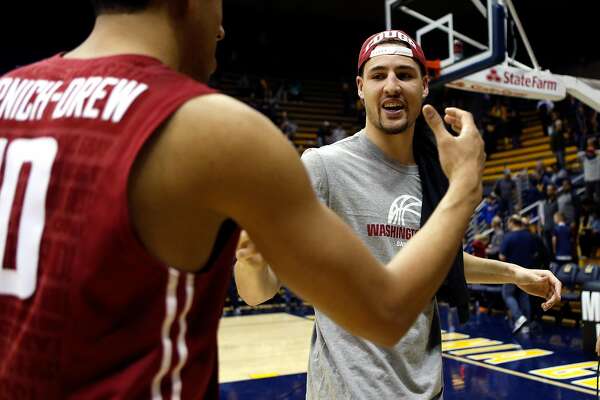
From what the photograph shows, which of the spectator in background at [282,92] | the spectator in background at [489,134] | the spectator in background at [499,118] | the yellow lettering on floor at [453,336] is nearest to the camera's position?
the yellow lettering on floor at [453,336]

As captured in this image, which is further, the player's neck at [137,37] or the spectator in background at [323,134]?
the spectator in background at [323,134]

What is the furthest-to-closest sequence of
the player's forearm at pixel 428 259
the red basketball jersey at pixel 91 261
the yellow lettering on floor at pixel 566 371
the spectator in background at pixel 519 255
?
the spectator in background at pixel 519 255, the yellow lettering on floor at pixel 566 371, the player's forearm at pixel 428 259, the red basketball jersey at pixel 91 261

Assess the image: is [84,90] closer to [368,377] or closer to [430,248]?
[430,248]

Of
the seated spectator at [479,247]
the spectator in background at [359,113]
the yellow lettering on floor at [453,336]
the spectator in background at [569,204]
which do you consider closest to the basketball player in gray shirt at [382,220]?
the yellow lettering on floor at [453,336]

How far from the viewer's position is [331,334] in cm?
193

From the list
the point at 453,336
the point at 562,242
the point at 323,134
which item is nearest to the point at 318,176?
the point at 453,336

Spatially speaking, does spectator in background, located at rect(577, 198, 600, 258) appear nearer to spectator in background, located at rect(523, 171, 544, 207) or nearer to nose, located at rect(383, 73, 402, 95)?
spectator in background, located at rect(523, 171, 544, 207)

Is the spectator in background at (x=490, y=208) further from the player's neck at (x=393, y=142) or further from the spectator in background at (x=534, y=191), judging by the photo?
the player's neck at (x=393, y=142)

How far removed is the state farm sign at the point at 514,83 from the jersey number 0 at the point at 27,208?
6505 millimetres

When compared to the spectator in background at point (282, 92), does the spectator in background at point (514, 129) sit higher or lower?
lower

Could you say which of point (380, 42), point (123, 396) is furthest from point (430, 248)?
point (380, 42)

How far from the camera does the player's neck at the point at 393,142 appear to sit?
7.19ft

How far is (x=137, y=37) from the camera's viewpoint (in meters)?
0.96

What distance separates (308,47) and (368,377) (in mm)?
18323
